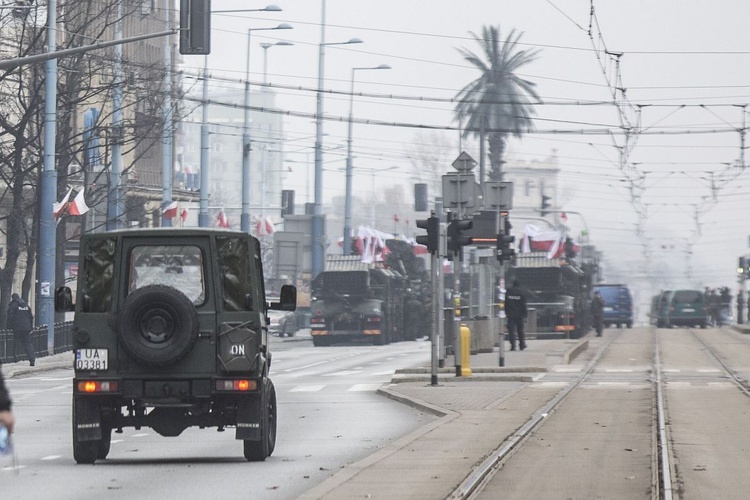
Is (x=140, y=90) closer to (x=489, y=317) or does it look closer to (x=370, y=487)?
(x=489, y=317)

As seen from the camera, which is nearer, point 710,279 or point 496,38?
point 496,38

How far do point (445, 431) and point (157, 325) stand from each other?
4.35 meters

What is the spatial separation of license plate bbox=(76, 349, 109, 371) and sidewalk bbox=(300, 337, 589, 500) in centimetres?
255

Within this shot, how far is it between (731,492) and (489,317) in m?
32.2

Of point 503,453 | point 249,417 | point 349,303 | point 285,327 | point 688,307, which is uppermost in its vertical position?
point 688,307

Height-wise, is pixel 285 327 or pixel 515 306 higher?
pixel 515 306

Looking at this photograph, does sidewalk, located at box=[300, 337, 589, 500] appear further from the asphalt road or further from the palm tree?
the palm tree

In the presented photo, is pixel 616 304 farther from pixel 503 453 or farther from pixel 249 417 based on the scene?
pixel 249 417

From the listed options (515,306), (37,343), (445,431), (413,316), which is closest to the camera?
(445,431)

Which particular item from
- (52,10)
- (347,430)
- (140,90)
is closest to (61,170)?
(140,90)

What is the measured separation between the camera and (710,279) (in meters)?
188

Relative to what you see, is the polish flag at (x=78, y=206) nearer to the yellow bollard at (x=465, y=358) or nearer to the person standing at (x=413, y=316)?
the yellow bollard at (x=465, y=358)

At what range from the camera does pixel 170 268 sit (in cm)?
1531

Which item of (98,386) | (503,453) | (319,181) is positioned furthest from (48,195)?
(319,181)
